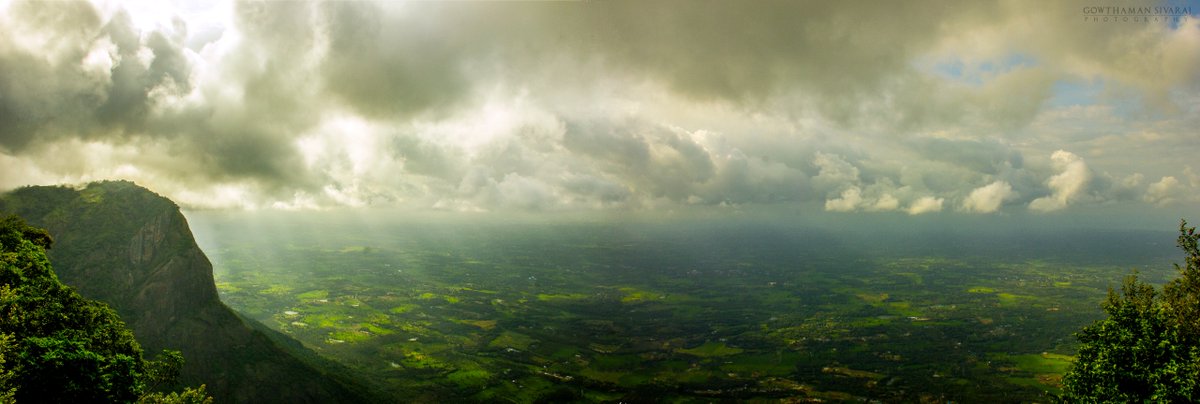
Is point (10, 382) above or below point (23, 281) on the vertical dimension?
below

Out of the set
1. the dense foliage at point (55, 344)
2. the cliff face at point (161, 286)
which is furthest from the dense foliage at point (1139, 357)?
the cliff face at point (161, 286)

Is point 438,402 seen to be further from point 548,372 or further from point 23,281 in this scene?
point 23,281

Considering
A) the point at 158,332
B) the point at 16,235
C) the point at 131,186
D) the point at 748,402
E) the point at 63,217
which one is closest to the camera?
the point at 16,235

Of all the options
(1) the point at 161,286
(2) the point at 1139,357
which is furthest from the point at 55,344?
(1) the point at 161,286

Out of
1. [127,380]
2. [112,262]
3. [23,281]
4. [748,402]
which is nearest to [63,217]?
[112,262]

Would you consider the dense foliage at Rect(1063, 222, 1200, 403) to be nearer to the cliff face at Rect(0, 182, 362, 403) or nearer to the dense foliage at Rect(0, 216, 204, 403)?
the dense foliage at Rect(0, 216, 204, 403)

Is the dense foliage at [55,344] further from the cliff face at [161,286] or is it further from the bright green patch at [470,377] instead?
the bright green patch at [470,377]
